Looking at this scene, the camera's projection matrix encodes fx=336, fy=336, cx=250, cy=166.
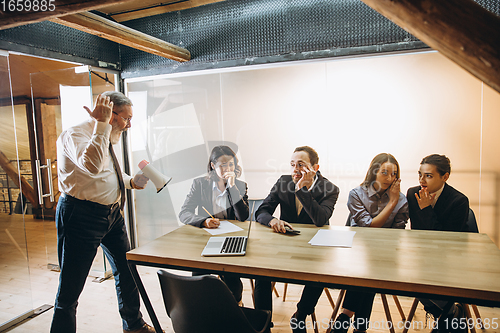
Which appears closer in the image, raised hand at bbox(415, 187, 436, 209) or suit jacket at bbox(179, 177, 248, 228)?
raised hand at bbox(415, 187, 436, 209)

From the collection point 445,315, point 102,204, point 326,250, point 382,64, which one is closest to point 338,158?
point 382,64

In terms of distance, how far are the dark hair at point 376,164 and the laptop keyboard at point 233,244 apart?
1.47 metres

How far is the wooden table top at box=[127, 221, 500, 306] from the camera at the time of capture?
62.0 inches

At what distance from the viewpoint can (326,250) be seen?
208 centimetres

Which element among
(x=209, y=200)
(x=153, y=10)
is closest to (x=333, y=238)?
(x=209, y=200)

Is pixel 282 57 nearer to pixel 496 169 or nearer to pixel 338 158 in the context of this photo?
pixel 338 158

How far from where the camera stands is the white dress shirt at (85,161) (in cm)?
227

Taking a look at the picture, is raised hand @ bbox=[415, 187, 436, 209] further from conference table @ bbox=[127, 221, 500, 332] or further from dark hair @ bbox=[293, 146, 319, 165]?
dark hair @ bbox=[293, 146, 319, 165]

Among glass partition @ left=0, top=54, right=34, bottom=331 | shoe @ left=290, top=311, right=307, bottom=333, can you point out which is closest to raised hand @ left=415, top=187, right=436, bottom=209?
shoe @ left=290, top=311, right=307, bottom=333

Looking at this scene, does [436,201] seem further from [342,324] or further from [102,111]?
[102,111]

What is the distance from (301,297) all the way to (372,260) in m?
0.78

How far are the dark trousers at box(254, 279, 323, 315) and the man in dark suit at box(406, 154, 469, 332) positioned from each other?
109 centimetres

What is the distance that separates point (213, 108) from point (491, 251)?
287cm

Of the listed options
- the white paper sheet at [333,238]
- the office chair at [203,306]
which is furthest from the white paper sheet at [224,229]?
the office chair at [203,306]
